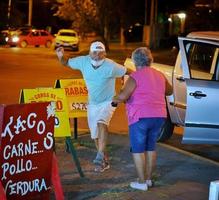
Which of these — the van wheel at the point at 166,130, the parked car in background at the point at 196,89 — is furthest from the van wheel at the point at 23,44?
the van wheel at the point at 166,130

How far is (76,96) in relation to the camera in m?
9.70

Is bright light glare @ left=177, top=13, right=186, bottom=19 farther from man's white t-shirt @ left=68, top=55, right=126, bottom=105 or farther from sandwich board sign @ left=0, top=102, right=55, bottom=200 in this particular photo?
sandwich board sign @ left=0, top=102, right=55, bottom=200

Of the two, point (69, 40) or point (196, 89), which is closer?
point (196, 89)

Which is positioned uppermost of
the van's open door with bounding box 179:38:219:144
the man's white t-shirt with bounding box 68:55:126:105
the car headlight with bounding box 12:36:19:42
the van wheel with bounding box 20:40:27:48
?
the man's white t-shirt with bounding box 68:55:126:105

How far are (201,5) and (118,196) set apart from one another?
4243 cm

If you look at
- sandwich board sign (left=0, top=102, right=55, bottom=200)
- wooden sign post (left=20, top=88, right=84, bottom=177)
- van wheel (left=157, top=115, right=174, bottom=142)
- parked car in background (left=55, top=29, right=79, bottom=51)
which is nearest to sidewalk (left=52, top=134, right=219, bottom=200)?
van wheel (left=157, top=115, right=174, bottom=142)

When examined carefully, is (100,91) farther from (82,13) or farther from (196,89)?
(82,13)

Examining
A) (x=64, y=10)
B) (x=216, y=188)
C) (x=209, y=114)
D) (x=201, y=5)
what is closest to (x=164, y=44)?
(x=201, y=5)

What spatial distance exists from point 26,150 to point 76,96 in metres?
3.49

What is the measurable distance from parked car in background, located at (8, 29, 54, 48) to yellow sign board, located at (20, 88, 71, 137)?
40.9 meters

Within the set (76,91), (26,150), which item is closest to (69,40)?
(76,91)

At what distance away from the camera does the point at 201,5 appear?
4822 centimetres

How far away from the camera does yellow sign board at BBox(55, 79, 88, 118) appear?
Result: 9664mm

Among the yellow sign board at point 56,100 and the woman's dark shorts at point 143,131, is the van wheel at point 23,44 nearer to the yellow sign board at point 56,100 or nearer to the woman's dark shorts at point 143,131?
the yellow sign board at point 56,100
